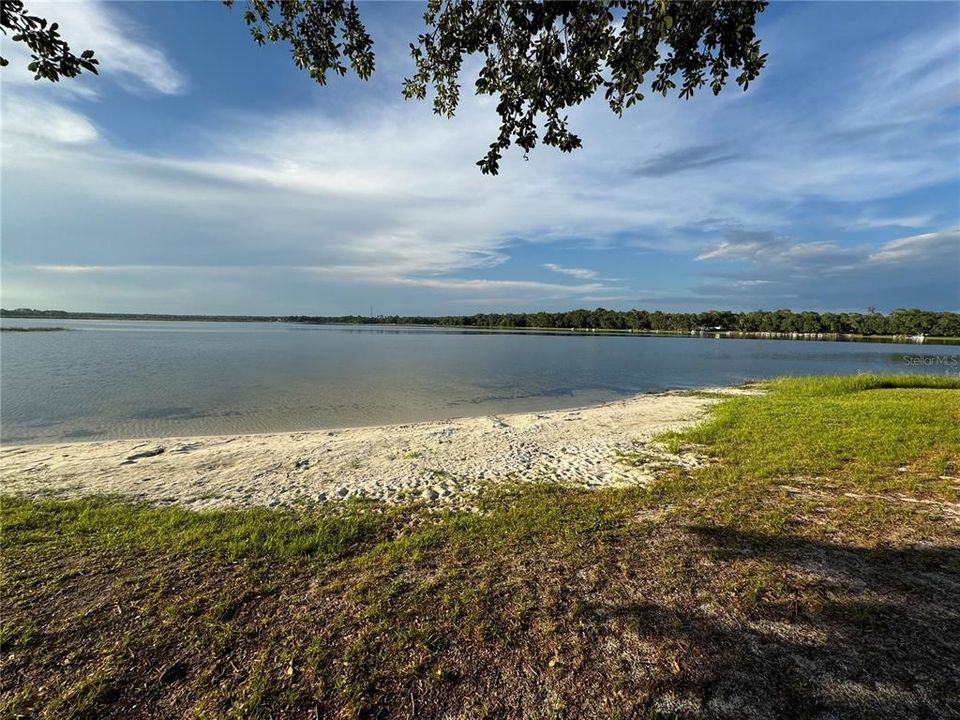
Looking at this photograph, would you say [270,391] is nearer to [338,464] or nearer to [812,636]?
[338,464]

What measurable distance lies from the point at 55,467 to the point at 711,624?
12706mm

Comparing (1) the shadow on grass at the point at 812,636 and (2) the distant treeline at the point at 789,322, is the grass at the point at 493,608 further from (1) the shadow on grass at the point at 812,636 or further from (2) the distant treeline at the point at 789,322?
(2) the distant treeline at the point at 789,322

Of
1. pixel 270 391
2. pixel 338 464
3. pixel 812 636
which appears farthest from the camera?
pixel 270 391

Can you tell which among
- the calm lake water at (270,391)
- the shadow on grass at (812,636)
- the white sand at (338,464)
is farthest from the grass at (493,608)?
the calm lake water at (270,391)

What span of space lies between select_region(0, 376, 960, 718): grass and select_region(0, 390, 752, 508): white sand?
3.55 ft

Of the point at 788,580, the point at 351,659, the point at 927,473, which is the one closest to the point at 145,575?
the point at 351,659

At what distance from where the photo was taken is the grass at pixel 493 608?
3002 mm

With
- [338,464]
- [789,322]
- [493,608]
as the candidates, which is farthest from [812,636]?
[789,322]

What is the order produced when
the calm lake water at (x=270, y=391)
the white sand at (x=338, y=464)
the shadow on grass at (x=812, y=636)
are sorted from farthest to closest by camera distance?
the calm lake water at (x=270, y=391)
the white sand at (x=338, y=464)
the shadow on grass at (x=812, y=636)

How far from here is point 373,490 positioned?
25.4ft

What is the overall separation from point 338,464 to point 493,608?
6624 mm

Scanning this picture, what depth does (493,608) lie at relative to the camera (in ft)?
12.9

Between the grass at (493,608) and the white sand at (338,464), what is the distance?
108cm

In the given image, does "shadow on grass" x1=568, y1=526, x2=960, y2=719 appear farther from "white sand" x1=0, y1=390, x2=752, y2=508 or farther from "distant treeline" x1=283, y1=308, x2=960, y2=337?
"distant treeline" x1=283, y1=308, x2=960, y2=337
